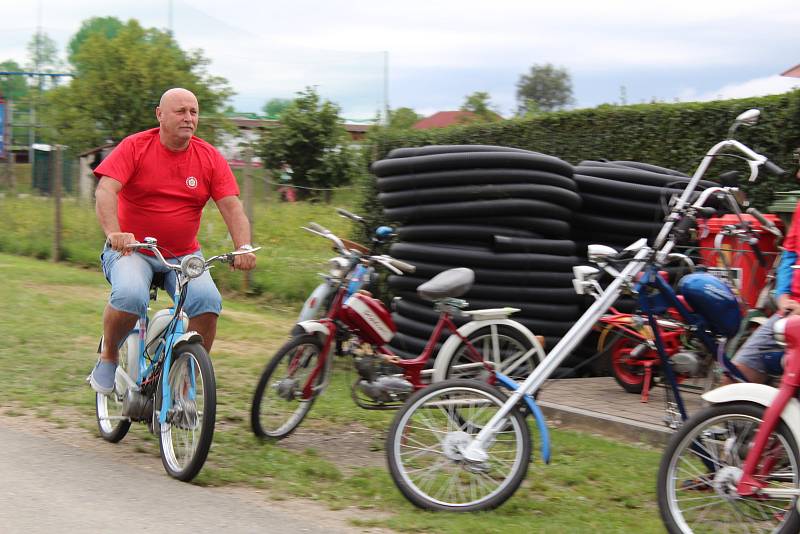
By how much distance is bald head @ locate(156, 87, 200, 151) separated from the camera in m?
5.62

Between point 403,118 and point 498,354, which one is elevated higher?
point 403,118

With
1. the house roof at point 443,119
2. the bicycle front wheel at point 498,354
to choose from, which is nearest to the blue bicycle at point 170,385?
the bicycle front wheel at point 498,354

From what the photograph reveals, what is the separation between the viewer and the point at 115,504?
4.73 m

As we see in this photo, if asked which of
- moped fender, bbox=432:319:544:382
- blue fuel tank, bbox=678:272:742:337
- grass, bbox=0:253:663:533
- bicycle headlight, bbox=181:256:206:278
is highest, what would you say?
bicycle headlight, bbox=181:256:206:278

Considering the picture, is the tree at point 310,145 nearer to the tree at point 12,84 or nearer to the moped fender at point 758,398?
the moped fender at point 758,398

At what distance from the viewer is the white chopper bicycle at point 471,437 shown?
4777mm

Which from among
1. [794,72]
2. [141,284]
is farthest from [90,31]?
[141,284]

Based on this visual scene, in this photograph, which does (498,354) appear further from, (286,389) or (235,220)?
(235,220)

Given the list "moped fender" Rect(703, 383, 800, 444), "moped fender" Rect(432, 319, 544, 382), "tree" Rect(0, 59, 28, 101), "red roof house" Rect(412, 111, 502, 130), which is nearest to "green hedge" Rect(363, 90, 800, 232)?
"red roof house" Rect(412, 111, 502, 130)

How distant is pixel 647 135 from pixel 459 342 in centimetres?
505

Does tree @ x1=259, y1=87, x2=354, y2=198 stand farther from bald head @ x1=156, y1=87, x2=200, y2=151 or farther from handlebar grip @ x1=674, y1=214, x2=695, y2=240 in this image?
handlebar grip @ x1=674, y1=214, x2=695, y2=240

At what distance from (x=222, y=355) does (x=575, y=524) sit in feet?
16.7

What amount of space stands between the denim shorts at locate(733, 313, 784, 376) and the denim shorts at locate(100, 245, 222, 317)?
9.44 ft

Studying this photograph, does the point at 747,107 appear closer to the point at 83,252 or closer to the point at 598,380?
the point at 598,380
